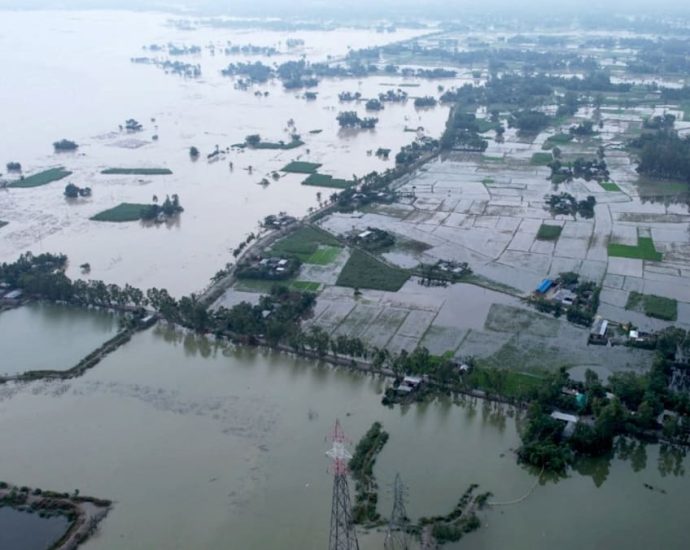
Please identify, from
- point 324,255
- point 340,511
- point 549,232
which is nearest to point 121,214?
point 324,255

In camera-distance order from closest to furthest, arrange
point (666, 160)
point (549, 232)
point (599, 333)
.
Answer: point (599, 333) → point (549, 232) → point (666, 160)

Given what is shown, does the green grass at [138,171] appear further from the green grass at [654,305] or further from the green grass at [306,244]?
the green grass at [654,305]

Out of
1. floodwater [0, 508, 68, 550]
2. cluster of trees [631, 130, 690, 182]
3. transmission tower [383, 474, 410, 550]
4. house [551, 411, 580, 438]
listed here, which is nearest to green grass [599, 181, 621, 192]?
cluster of trees [631, 130, 690, 182]

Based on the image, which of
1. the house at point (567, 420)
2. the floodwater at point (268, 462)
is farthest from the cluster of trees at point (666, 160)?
the floodwater at point (268, 462)

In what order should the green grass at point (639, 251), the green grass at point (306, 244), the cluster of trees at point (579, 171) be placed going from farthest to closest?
the cluster of trees at point (579, 171) → the green grass at point (306, 244) → the green grass at point (639, 251)

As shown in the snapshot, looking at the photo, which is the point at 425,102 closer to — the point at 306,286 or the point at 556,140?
the point at 556,140

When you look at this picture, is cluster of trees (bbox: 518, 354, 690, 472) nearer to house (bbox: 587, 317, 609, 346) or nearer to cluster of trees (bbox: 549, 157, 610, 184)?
house (bbox: 587, 317, 609, 346)
